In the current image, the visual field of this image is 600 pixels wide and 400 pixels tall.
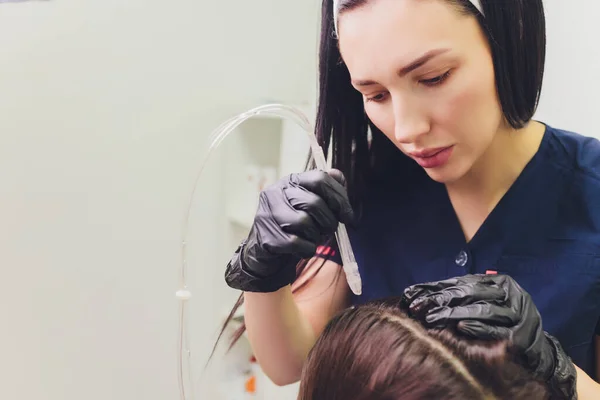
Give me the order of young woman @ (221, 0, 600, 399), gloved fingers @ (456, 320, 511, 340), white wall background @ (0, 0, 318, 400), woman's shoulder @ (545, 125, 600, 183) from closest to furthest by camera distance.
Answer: gloved fingers @ (456, 320, 511, 340), young woman @ (221, 0, 600, 399), woman's shoulder @ (545, 125, 600, 183), white wall background @ (0, 0, 318, 400)

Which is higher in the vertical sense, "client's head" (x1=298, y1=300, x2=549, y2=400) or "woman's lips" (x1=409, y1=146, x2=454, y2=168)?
"woman's lips" (x1=409, y1=146, x2=454, y2=168)

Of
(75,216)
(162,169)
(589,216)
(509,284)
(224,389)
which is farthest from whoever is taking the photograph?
(224,389)

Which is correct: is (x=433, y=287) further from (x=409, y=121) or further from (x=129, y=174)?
(x=129, y=174)

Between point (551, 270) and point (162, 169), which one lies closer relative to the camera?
point (551, 270)

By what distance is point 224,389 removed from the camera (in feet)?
5.61

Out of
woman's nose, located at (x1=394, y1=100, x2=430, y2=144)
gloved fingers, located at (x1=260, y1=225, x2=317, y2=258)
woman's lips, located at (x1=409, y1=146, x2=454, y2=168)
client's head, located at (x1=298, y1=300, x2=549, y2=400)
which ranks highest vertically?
woman's nose, located at (x1=394, y1=100, x2=430, y2=144)

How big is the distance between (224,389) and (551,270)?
1.20 meters

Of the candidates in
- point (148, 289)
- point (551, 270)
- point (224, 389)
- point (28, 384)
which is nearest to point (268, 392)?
point (224, 389)

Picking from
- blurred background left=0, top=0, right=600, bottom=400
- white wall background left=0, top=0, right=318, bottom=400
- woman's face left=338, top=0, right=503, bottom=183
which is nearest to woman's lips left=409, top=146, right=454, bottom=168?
woman's face left=338, top=0, right=503, bottom=183

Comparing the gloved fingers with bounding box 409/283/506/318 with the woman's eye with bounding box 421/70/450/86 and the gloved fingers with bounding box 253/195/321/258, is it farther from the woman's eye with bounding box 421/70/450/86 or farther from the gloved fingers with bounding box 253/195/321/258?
the woman's eye with bounding box 421/70/450/86

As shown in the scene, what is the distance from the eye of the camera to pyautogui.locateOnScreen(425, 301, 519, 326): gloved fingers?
59 centimetres

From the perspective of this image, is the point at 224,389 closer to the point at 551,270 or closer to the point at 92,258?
the point at 92,258

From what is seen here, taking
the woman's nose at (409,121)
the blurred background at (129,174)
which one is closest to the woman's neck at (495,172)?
the woman's nose at (409,121)

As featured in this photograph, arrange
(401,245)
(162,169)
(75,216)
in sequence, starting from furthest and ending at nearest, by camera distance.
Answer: (162,169) → (75,216) → (401,245)
